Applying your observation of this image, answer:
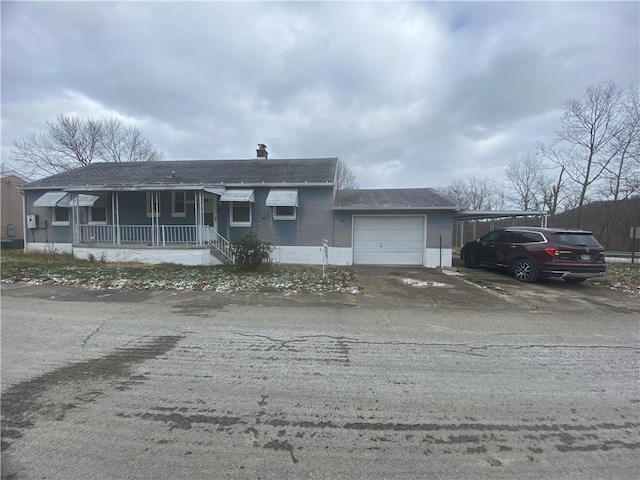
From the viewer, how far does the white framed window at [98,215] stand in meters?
14.4

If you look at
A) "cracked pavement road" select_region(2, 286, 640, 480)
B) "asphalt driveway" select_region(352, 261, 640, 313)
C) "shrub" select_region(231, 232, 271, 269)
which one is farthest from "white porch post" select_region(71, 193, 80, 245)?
"asphalt driveway" select_region(352, 261, 640, 313)

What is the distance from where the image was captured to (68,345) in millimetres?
4168

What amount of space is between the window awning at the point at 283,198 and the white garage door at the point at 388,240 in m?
2.70

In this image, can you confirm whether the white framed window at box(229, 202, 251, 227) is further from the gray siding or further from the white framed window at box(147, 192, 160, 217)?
the white framed window at box(147, 192, 160, 217)

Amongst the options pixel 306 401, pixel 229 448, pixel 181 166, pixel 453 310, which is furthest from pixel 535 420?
pixel 181 166

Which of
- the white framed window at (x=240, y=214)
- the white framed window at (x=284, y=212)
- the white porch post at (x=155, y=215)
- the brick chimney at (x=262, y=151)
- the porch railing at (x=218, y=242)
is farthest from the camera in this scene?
the brick chimney at (x=262, y=151)

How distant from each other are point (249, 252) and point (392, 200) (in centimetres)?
674

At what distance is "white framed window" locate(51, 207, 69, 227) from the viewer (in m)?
14.5

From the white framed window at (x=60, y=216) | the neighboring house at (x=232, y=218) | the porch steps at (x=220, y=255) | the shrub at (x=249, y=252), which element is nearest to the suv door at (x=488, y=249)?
the neighboring house at (x=232, y=218)

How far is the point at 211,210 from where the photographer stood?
1352cm

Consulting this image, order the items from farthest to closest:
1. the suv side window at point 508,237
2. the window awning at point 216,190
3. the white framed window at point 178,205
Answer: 1. the white framed window at point 178,205
2. the window awning at point 216,190
3. the suv side window at point 508,237

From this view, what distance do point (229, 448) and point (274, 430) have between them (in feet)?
1.19

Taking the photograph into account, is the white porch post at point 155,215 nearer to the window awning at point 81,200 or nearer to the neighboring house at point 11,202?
the window awning at point 81,200

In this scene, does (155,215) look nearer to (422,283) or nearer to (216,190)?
(216,190)
